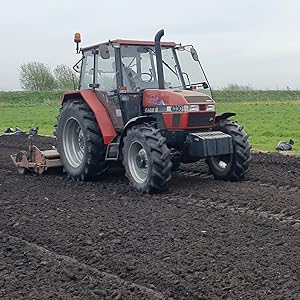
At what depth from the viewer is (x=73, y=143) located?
32.8ft

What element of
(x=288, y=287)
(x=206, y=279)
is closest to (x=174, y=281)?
(x=206, y=279)

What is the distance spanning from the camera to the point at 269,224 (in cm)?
638

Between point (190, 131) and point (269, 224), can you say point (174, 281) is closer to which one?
point (269, 224)

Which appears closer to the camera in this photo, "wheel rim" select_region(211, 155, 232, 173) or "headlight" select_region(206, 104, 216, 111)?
"headlight" select_region(206, 104, 216, 111)

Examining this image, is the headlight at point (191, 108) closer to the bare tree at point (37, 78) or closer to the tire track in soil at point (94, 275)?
the tire track in soil at point (94, 275)

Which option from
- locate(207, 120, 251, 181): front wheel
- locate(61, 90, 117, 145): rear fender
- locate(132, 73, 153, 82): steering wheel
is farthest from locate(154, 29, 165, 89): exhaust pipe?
locate(207, 120, 251, 181): front wheel

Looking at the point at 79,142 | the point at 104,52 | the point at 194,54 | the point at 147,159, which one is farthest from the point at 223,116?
the point at 79,142

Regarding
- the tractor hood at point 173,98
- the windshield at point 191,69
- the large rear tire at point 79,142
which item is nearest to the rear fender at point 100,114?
the large rear tire at point 79,142

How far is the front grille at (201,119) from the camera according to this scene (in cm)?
858

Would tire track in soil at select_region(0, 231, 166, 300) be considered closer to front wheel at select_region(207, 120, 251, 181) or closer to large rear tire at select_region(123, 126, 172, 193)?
large rear tire at select_region(123, 126, 172, 193)

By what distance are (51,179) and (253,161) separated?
3.92 metres

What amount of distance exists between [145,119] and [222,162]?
1515 millimetres

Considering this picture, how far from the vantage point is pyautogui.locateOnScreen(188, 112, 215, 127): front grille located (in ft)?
28.1


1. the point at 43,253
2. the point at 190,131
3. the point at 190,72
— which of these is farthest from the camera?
the point at 190,72
